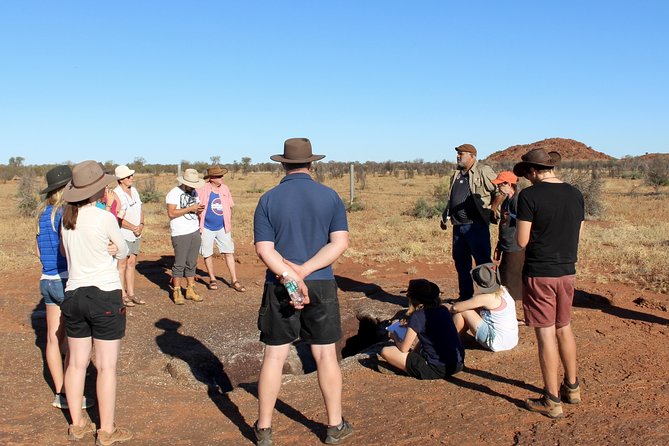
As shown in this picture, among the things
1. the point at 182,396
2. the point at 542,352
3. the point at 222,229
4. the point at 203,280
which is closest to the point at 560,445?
the point at 542,352

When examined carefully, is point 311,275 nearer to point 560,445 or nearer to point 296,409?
point 296,409

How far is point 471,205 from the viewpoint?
21.6 feet

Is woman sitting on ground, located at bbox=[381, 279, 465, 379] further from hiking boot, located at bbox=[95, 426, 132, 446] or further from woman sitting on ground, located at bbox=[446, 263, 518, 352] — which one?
hiking boot, located at bbox=[95, 426, 132, 446]

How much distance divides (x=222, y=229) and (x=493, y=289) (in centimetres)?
420

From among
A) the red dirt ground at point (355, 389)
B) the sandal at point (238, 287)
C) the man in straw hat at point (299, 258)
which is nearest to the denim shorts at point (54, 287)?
the red dirt ground at point (355, 389)

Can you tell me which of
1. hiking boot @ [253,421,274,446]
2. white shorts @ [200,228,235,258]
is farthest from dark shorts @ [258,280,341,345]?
white shorts @ [200,228,235,258]

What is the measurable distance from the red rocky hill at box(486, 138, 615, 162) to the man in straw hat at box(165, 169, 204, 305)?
237 ft

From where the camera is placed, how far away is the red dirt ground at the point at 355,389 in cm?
410

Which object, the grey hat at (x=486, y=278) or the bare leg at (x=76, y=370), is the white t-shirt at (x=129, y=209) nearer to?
the bare leg at (x=76, y=370)

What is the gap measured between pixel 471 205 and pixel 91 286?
4033 mm

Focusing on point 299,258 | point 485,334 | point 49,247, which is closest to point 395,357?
point 485,334

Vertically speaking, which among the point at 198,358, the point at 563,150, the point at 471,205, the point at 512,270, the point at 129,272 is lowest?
the point at 198,358

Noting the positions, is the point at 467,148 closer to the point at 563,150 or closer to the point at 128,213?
the point at 128,213

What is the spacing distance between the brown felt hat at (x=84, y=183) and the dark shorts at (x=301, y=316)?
3.99 ft
